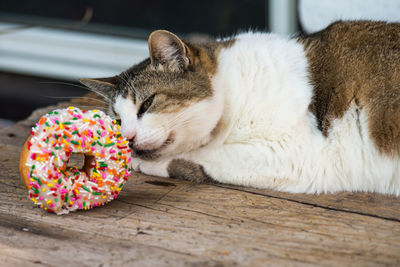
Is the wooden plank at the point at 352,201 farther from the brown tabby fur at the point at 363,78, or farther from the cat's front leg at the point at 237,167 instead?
the brown tabby fur at the point at 363,78

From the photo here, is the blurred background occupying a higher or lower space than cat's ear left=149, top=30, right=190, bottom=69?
higher

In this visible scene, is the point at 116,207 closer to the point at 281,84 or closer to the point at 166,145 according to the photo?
the point at 166,145

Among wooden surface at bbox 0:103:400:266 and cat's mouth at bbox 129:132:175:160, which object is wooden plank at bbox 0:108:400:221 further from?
cat's mouth at bbox 129:132:175:160

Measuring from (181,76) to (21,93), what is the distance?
7.97 feet

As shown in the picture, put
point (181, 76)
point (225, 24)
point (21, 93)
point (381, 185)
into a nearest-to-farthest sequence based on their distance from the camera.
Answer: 1. point (381, 185)
2. point (181, 76)
3. point (225, 24)
4. point (21, 93)

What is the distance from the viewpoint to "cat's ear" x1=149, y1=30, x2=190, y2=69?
1.60m

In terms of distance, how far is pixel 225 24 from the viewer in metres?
3.30

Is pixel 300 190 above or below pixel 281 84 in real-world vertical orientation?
below

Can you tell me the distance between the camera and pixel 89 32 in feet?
12.1

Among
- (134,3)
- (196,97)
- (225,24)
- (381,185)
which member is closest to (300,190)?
(381,185)

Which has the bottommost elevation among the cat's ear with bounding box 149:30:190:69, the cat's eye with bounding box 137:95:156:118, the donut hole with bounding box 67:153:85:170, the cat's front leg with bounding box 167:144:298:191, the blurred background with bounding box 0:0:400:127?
the donut hole with bounding box 67:153:85:170

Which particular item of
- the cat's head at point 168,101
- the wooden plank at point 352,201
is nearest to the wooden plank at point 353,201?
the wooden plank at point 352,201

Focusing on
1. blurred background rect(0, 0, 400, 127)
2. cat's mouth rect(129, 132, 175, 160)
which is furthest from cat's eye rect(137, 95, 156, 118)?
blurred background rect(0, 0, 400, 127)

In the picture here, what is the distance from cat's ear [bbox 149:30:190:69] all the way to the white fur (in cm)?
12
